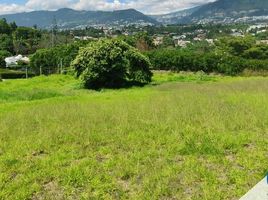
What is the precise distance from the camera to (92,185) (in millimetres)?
8023

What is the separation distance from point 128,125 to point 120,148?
8.34 feet

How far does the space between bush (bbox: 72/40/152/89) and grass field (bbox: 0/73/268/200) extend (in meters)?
15.3

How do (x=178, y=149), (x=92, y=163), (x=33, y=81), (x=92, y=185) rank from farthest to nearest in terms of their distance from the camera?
(x=33, y=81) → (x=178, y=149) → (x=92, y=163) → (x=92, y=185)

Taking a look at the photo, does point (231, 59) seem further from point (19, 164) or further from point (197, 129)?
point (19, 164)

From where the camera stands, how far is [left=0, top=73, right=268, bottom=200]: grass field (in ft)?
26.0

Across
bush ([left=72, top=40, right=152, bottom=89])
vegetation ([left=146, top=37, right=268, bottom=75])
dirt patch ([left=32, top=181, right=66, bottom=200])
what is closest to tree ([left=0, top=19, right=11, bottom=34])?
vegetation ([left=146, top=37, right=268, bottom=75])

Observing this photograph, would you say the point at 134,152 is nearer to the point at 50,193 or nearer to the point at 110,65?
the point at 50,193

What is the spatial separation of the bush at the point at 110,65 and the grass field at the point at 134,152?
15279 millimetres

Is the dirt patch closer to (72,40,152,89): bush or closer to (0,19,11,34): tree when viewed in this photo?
(72,40,152,89): bush

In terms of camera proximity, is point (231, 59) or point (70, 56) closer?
point (231, 59)

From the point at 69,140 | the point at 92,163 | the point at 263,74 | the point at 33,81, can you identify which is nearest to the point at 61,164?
the point at 92,163

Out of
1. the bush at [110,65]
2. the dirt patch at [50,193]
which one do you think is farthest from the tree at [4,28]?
the dirt patch at [50,193]

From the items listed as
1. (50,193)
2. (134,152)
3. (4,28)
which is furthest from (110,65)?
(4,28)

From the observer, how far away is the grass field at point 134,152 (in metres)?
7.93
